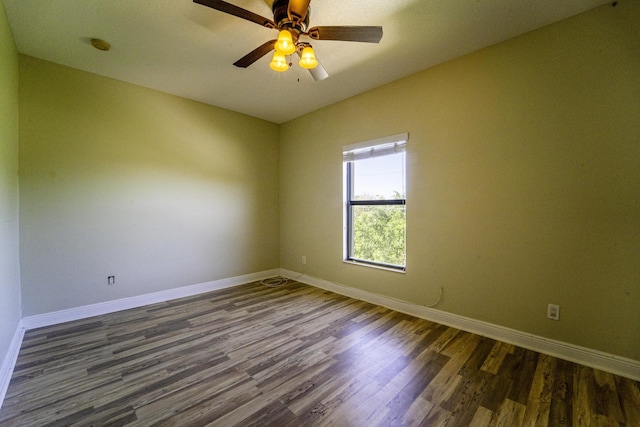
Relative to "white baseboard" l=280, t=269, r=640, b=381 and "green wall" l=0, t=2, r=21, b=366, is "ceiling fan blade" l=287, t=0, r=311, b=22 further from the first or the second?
A: "white baseboard" l=280, t=269, r=640, b=381

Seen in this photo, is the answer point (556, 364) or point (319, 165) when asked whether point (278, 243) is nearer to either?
point (319, 165)

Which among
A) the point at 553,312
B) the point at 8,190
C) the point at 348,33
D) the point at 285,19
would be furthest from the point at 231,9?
the point at 553,312

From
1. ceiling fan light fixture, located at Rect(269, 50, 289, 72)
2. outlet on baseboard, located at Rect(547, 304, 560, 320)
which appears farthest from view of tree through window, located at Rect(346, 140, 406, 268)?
ceiling fan light fixture, located at Rect(269, 50, 289, 72)

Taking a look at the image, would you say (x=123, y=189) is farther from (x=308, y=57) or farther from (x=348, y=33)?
(x=348, y=33)

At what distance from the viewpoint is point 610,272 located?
1.88 m

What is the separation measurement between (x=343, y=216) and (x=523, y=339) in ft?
7.42

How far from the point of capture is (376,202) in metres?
3.35

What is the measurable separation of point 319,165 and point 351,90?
113cm

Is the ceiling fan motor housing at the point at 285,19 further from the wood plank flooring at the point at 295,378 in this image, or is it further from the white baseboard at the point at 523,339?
the white baseboard at the point at 523,339

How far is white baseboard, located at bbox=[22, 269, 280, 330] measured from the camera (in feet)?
8.55

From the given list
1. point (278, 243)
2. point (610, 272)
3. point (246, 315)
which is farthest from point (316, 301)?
point (610, 272)

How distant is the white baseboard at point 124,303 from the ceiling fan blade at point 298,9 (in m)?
3.37

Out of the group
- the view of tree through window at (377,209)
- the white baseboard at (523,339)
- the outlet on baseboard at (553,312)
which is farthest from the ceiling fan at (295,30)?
the white baseboard at (523,339)

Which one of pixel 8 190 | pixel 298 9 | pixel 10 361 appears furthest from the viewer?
pixel 8 190
